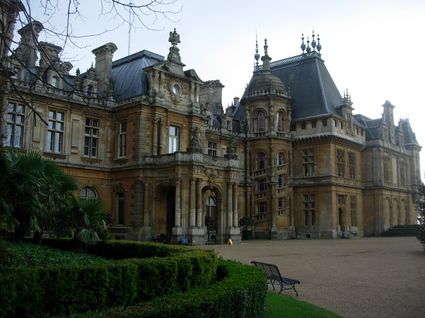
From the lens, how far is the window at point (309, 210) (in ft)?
143

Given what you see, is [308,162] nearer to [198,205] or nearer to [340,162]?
[340,162]

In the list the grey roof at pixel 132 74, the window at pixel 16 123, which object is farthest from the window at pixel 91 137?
the window at pixel 16 123

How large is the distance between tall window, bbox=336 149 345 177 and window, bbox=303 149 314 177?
2545 mm

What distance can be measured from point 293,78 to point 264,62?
509 centimetres

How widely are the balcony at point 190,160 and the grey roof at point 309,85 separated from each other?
14198 millimetres

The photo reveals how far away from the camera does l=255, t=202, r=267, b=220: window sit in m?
42.4

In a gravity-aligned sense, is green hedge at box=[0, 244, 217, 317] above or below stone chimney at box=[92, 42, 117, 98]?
below

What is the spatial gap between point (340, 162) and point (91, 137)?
2435cm

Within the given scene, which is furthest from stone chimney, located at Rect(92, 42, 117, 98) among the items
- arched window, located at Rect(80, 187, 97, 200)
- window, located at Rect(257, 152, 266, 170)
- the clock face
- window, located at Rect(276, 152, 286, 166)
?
window, located at Rect(276, 152, 286, 166)

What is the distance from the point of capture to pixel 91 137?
32.7 meters

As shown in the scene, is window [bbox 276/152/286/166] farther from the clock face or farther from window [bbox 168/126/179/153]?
the clock face

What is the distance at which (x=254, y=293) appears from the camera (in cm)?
849

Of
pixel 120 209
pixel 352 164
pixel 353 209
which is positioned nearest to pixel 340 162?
pixel 352 164

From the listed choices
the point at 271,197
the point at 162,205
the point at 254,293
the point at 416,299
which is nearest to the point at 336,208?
the point at 271,197
